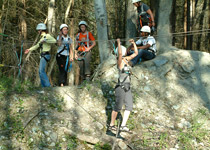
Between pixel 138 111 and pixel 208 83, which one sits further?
pixel 208 83

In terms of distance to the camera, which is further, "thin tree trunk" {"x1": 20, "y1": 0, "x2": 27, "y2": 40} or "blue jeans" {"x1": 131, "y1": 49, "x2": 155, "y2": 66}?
"thin tree trunk" {"x1": 20, "y1": 0, "x2": 27, "y2": 40}

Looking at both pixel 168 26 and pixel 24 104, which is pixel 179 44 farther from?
pixel 24 104

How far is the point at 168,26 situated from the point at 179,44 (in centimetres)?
1204

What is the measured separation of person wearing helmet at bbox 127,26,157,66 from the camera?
692 centimetres

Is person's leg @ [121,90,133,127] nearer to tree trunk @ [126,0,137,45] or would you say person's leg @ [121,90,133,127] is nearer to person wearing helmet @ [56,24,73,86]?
person wearing helmet @ [56,24,73,86]

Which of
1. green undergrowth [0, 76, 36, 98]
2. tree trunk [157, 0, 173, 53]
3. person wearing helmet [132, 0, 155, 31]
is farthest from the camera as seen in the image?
tree trunk [157, 0, 173, 53]

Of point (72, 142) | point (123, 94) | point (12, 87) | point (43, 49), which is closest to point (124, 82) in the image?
point (123, 94)

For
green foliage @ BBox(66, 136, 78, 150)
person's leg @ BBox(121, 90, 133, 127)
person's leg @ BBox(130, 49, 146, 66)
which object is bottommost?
green foliage @ BBox(66, 136, 78, 150)

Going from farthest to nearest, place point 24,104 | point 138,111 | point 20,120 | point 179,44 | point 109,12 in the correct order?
1. point 179,44
2. point 109,12
3. point 138,111
4. point 24,104
5. point 20,120

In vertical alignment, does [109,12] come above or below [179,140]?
above

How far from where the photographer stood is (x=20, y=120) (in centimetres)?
508

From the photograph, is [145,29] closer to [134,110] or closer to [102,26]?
[102,26]

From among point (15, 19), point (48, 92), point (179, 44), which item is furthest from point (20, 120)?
point (179, 44)

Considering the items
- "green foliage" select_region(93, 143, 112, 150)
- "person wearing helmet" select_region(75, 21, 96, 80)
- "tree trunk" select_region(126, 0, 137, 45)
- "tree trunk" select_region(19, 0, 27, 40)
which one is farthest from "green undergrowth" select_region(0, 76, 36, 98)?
"tree trunk" select_region(19, 0, 27, 40)
